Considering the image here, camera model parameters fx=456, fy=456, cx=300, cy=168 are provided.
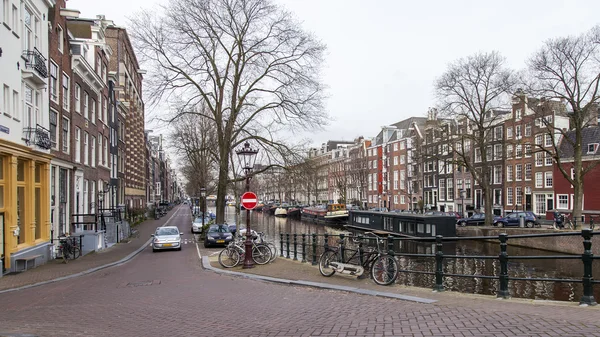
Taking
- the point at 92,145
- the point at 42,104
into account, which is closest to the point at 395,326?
the point at 42,104

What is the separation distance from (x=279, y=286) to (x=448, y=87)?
30905mm

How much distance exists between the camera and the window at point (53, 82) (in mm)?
22089

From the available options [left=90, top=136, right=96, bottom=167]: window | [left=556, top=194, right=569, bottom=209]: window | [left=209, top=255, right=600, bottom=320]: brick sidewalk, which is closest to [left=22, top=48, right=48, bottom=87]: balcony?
[left=90, top=136, right=96, bottom=167]: window

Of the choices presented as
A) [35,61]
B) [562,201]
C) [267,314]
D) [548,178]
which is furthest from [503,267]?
[548,178]

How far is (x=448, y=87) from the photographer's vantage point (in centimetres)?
3759

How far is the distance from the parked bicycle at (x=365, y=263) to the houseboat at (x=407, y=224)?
24641mm

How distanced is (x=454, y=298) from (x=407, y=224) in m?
32.8

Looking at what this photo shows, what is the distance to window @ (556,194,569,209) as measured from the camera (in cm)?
4596

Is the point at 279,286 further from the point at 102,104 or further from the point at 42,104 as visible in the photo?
the point at 102,104

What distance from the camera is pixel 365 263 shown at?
39.0 ft

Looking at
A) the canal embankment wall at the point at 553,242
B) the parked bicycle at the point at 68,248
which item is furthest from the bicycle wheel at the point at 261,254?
the canal embankment wall at the point at 553,242

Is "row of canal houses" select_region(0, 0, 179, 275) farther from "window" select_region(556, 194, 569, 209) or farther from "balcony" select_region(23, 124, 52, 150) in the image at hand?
"window" select_region(556, 194, 569, 209)

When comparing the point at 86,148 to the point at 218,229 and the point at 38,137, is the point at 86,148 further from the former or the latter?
the point at 38,137

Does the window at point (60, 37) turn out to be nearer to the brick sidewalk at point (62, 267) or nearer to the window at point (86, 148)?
the window at point (86, 148)
